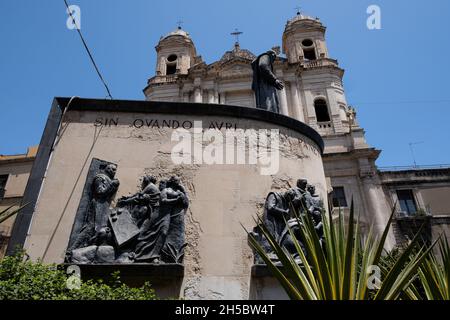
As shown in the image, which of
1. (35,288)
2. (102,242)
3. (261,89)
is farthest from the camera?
(261,89)

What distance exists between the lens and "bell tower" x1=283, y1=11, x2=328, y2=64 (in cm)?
3041

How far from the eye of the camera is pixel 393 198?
22344 mm

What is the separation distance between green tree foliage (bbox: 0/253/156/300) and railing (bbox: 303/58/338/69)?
27.6 meters

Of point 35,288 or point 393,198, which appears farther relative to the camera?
point 393,198

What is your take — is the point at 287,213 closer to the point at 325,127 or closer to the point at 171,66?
the point at 325,127

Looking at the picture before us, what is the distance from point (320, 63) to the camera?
28719mm

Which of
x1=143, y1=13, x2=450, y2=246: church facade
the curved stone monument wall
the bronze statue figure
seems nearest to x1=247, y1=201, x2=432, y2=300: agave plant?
the curved stone monument wall

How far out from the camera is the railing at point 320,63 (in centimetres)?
2850

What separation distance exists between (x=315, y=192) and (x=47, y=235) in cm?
489

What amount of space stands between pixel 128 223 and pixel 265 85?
517 cm

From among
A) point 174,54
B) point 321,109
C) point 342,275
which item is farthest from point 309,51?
point 342,275

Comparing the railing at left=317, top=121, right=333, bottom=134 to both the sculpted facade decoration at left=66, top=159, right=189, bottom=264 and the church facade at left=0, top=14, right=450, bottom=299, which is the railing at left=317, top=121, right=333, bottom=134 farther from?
the sculpted facade decoration at left=66, top=159, right=189, bottom=264
